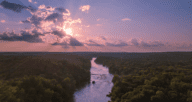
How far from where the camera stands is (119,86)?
42.2m

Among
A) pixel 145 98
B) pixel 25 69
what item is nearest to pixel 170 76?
pixel 145 98

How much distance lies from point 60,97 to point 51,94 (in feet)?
16.4

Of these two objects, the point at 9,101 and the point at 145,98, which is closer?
the point at 9,101

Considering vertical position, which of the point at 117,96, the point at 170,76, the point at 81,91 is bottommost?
the point at 81,91

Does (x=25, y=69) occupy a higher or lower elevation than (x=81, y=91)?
higher

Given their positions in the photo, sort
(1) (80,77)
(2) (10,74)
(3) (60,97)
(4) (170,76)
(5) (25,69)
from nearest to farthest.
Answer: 1. (4) (170,76)
2. (3) (60,97)
3. (2) (10,74)
4. (5) (25,69)
5. (1) (80,77)

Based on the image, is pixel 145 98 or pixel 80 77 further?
pixel 80 77

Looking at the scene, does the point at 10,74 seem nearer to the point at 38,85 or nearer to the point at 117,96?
the point at 38,85

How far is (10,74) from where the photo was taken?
2413 inches

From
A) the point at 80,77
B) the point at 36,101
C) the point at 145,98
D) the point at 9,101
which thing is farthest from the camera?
the point at 80,77

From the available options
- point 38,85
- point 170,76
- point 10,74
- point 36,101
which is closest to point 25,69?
point 10,74

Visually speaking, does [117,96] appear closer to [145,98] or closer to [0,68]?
[145,98]

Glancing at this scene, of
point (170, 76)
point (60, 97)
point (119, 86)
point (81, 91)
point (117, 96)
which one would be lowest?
point (81, 91)

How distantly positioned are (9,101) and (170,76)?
49552 millimetres
